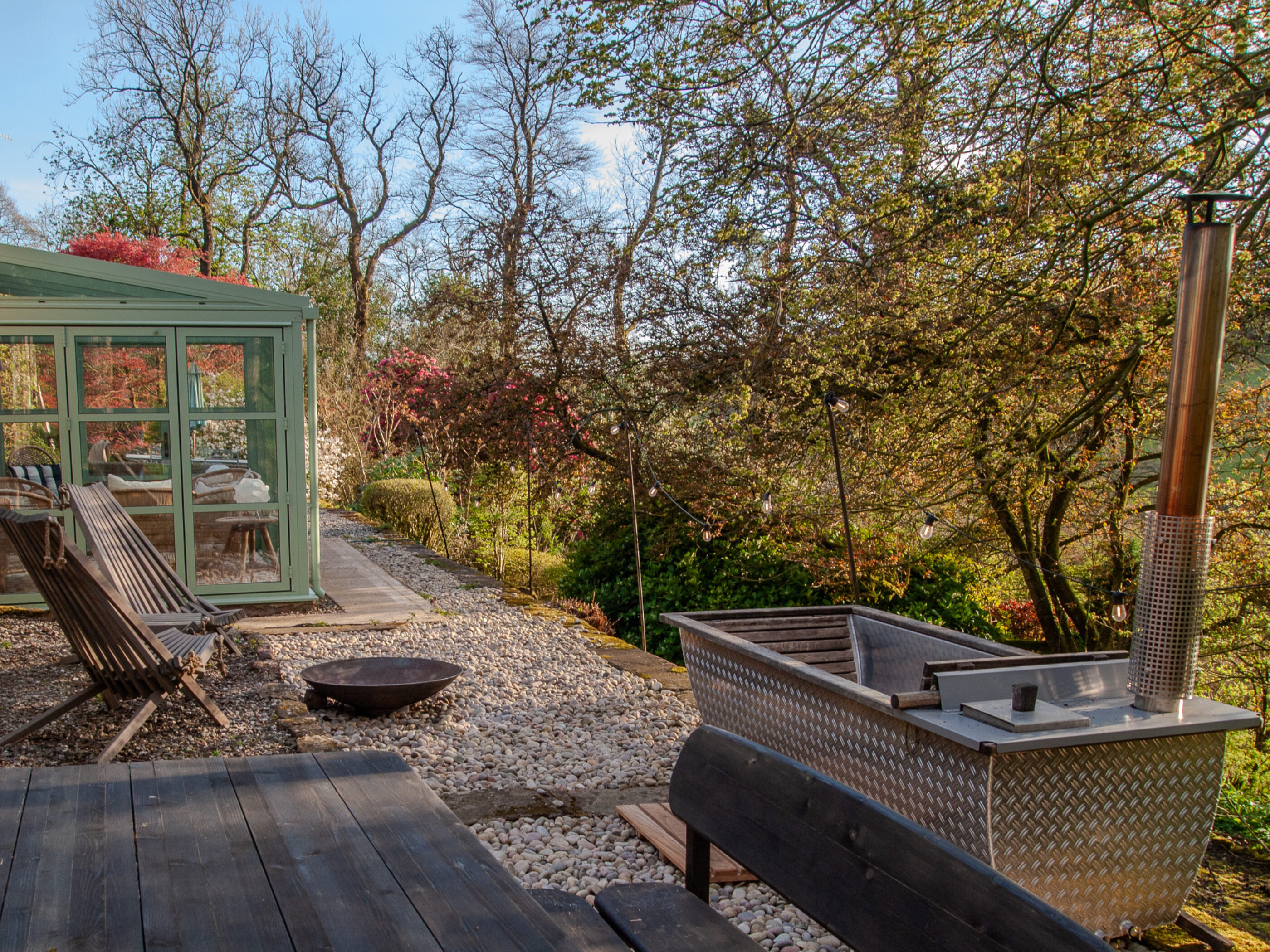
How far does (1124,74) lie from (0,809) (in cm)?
456

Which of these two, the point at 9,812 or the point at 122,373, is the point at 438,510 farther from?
the point at 9,812

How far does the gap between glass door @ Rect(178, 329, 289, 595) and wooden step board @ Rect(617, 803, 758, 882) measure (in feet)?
13.9

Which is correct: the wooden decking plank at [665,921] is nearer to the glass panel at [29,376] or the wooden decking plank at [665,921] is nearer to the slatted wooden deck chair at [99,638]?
the slatted wooden deck chair at [99,638]

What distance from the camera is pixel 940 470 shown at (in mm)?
6195

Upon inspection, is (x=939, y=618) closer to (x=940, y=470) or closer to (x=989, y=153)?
(x=940, y=470)

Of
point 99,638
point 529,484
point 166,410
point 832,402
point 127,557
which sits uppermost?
point 166,410

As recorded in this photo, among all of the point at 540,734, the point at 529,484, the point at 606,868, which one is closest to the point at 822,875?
the point at 606,868

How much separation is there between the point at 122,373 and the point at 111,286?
2.05 ft

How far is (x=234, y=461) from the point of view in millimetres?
6586

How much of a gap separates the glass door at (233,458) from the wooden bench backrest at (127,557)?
1.19 meters

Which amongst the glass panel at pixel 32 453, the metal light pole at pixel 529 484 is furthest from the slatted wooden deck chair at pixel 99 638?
the metal light pole at pixel 529 484

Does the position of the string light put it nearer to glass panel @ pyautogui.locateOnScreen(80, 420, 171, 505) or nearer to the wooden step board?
the wooden step board

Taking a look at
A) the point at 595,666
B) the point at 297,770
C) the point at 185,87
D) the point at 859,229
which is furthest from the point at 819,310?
the point at 185,87

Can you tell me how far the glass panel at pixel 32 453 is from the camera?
631 centimetres
